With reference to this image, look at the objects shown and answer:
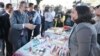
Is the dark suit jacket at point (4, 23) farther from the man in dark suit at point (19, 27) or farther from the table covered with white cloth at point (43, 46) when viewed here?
the table covered with white cloth at point (43, 46)

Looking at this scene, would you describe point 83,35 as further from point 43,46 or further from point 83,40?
point 43,46

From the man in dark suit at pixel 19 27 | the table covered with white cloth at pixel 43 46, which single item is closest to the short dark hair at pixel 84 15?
the table covered with white cloth at pixel 43 46

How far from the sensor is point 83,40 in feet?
9.03

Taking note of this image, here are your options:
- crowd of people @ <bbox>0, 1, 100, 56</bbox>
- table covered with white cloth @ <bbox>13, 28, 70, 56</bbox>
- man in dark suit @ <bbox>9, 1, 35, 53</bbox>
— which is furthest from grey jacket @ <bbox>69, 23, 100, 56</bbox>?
man in dark suit @ <bbox>9, 1, 35, 53</bbox>

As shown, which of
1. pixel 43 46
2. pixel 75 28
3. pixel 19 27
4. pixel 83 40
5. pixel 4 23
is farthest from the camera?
pixel 4 23

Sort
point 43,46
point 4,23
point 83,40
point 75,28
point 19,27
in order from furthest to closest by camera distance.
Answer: point 4,23, point 19,27, point 43,46, point 75,28, point 83,40

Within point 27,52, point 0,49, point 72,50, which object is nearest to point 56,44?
point 27,52

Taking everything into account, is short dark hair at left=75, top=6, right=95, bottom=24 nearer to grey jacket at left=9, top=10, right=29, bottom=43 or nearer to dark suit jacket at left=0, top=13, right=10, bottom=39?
grey jacket at left=9, top=10, right=29, bottom=43

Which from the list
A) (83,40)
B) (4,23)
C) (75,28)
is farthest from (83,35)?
(4,23)

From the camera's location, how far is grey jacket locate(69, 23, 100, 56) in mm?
2766

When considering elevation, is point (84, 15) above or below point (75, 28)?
above

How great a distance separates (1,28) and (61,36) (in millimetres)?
1437

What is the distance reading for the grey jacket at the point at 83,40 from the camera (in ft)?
9.07

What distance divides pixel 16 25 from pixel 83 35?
2.54 m
